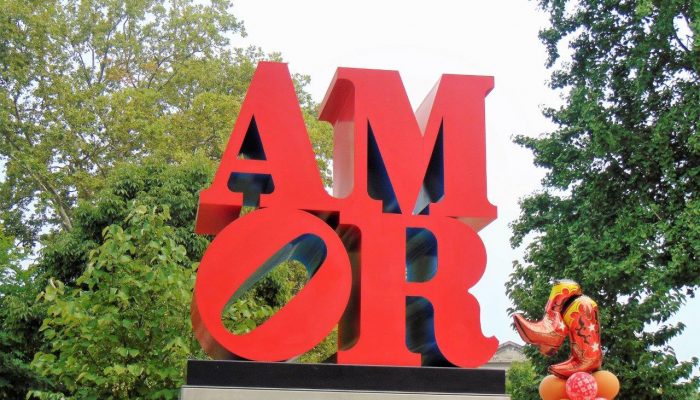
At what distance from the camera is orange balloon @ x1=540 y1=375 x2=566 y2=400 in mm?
9258

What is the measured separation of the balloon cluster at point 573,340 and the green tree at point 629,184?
683 centimetres

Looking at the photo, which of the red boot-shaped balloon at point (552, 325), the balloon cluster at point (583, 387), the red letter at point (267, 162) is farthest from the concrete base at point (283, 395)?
the red letter at point (267, 162)

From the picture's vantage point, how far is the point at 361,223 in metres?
9.50

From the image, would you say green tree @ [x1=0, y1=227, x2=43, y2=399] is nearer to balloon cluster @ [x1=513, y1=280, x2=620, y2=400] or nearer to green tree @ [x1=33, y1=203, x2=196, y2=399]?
green tree @ [x1=33, y1=203, x2=196, y2=399]

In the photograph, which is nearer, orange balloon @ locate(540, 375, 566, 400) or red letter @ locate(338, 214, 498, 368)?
red letter @ locate(338, 214, 498, 368)

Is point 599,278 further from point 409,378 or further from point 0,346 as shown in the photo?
point 0,346

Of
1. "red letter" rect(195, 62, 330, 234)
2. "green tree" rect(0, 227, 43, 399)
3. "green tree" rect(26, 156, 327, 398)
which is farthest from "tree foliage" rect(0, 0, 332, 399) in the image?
"red letter" rect(195, 62, 330, 234)

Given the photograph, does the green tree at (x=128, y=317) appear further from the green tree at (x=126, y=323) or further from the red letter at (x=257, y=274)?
the red letter at (x=257, y=274)

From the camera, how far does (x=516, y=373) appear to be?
39.5 meters

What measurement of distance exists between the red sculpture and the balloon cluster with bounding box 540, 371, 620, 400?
0.81 metres

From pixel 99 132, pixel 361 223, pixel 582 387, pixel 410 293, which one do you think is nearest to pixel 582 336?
pixel 582 387

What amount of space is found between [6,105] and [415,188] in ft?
65.9

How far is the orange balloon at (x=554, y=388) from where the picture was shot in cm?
926

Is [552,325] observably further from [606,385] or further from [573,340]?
[606,385]
